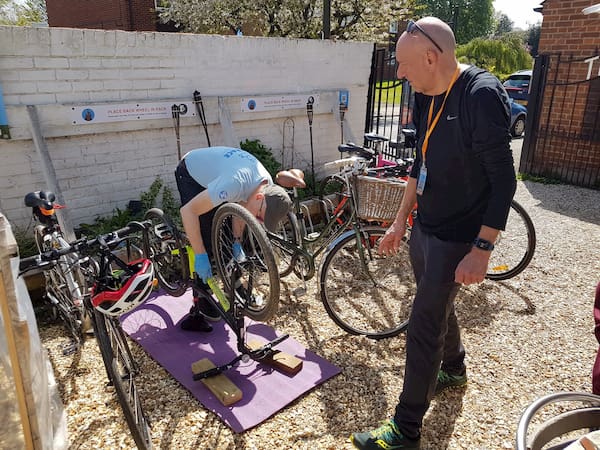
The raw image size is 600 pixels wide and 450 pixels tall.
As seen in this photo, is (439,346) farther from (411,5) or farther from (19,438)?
(411,5)

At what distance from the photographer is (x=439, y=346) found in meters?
2.27

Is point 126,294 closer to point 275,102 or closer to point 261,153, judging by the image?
point 261,153

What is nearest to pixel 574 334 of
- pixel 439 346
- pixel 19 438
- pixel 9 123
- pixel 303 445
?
pixel 439 346

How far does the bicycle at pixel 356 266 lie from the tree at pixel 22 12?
2470 cm

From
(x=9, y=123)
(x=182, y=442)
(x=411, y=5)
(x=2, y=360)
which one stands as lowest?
(x=182, y=442)

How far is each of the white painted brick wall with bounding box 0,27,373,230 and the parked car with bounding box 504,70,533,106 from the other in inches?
443

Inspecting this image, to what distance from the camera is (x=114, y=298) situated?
219cm

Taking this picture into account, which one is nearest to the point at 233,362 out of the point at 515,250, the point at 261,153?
the point at 515,250

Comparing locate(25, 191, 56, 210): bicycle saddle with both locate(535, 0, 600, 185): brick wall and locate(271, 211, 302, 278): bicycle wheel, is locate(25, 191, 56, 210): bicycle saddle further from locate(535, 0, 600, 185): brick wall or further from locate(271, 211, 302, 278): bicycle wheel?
locate(535, 0, 600, 185): brick wall

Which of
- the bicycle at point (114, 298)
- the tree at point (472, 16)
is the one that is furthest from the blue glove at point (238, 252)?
the tree at point (472, 16)

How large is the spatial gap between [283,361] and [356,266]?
0.98 metres

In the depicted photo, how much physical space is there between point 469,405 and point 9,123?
4272 millimetres

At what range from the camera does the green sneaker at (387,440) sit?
2299mm

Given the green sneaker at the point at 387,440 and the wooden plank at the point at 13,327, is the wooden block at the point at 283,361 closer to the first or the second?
the green sneaker at the point at 387,440
